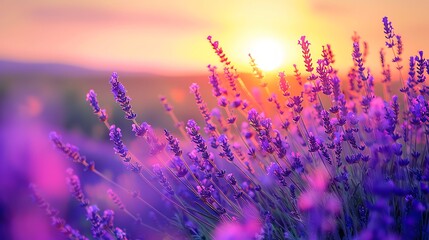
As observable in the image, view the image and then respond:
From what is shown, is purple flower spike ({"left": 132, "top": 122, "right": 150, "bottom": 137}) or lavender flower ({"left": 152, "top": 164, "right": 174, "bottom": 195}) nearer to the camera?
purple flower spike ({"left": 132, "top": 122, "right": 150, "bottom": 137})

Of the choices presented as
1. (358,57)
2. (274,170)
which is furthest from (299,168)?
(358,57)

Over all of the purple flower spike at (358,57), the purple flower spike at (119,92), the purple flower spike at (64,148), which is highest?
the purple flower spike at (358,57)

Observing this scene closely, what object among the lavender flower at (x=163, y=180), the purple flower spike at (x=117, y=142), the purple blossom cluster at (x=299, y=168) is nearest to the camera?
the purple blossom cluster at (x=299, y=168)

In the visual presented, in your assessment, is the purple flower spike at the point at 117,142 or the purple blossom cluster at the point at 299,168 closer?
the purple blossom cluster at the point at 299,168

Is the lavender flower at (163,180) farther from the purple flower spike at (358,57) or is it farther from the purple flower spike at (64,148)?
the purple flower spike at (358,57)

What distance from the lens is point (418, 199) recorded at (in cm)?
239

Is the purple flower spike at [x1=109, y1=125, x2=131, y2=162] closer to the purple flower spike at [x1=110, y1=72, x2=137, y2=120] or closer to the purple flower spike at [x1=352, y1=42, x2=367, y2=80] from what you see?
the purple flower spike at [x1=110, y1=72, x2=137, y2=120]

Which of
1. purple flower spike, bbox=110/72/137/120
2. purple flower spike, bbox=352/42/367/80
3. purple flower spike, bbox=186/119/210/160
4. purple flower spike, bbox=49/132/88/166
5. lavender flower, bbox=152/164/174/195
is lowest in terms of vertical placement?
purple flower spike, bbox=49/132/88/166

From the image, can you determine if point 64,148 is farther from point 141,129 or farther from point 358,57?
point 358,57

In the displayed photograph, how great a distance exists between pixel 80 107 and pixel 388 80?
5.89 meters

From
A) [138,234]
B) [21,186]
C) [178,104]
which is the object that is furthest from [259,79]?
[178,104]

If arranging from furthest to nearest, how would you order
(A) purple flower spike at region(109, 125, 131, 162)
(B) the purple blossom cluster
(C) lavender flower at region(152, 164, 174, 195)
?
(C) lavender flower at region(152, 164, 174, 195) → (A) purple flower spike at region(109, 125, 131, 162) → (B) the purple blossom cluster

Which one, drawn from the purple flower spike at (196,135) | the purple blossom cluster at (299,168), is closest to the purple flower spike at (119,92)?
the purple blossom cluster at (299,168)

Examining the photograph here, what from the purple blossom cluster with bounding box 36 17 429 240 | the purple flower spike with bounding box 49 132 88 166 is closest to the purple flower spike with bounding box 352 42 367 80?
the purple blossom cluster with bounding box 36 17 429 240
